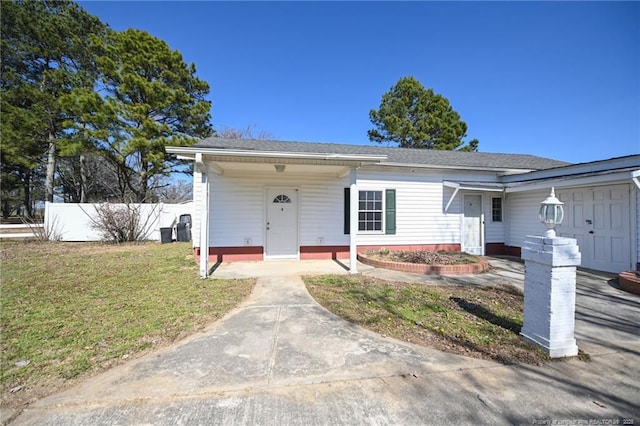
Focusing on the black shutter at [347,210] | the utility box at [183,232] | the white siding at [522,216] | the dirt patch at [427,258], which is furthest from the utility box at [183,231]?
the white siding at [522,216]

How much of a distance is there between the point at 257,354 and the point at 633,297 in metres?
6.89

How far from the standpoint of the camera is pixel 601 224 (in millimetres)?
6828

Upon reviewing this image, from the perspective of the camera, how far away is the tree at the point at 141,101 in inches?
582

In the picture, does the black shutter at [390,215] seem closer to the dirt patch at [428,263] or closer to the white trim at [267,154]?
the dirt patch at [428,263]

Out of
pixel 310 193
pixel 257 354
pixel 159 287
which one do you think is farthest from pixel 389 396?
pixel 310 193

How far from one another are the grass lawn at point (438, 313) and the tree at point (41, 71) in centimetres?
1862

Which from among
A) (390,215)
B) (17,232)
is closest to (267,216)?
(390,215)

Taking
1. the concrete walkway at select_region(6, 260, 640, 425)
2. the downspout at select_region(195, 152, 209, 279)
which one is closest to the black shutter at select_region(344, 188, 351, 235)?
the downspout at select_region(195, 152, 209, 279)

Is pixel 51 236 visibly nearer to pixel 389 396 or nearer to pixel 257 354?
pixel 257 354

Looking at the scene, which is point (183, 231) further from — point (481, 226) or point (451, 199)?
point (481, 226)

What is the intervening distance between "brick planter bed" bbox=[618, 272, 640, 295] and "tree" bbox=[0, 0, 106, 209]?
22.9 meters

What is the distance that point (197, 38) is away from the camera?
1038 cm

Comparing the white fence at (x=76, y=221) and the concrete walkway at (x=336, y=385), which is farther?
the white fence at (x=76, y=221)

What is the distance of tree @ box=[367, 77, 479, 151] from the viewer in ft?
68.9
